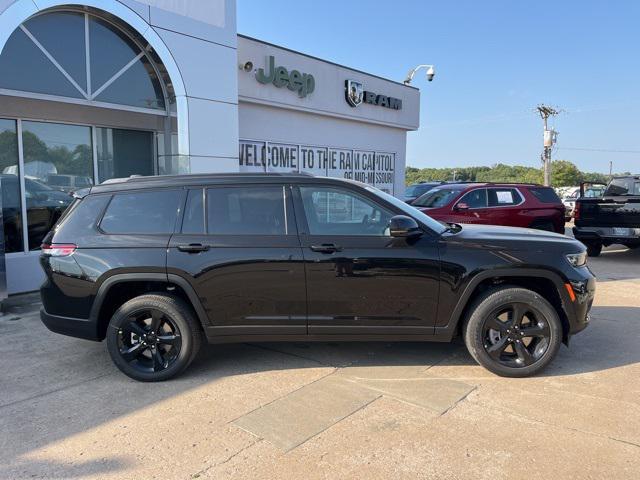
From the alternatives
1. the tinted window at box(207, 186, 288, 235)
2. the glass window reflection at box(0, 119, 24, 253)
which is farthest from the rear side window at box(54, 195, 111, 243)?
the glass window reflection at box(0, 119, 24, 253)

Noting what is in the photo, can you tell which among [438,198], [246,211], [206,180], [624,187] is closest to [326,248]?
[246,211]

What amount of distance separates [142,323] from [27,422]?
3.67ft

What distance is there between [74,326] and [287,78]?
324 inches

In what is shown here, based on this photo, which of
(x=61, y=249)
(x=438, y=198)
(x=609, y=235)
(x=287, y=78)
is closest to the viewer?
(x=61, y=249)

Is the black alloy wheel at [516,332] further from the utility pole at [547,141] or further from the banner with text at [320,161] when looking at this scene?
the utility pole at [547,141]

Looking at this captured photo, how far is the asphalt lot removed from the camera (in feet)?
10.0

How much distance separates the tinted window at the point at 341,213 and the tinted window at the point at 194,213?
890 mm

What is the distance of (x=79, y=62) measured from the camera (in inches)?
300

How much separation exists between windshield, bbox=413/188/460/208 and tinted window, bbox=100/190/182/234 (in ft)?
23.6

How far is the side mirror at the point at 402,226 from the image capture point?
164 inches

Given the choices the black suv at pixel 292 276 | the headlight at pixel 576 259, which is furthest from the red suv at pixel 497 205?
the black suv at pixel 292 276

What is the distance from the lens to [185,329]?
4.31 meters

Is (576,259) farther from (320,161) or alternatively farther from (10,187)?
(320,161)

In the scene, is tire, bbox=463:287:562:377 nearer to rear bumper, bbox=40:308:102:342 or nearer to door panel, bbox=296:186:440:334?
door panel, bbox=296:186:440:334
